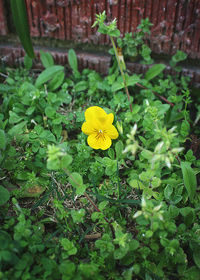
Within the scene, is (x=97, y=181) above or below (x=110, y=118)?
below

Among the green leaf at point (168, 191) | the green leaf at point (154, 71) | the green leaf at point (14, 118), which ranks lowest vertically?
the green leaf at point (168, 191)

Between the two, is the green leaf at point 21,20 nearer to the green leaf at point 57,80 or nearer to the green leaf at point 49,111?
the green leaf at point 57,80

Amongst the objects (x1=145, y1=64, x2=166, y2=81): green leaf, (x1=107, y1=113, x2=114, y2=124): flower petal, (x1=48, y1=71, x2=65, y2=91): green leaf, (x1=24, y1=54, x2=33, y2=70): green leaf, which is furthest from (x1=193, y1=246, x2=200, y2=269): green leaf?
(x1=24, y1=54, x2=33, y2=70): green leaf

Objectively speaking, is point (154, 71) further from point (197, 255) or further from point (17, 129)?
point (197, 255)

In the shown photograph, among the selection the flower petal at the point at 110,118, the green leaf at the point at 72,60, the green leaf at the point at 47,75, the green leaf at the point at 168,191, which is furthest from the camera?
the green leaf at the point at 72,60

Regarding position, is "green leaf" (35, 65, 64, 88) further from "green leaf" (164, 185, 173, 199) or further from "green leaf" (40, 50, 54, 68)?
"green leaf" (164, 185, 173, 199)

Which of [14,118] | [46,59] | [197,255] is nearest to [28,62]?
[46,59]

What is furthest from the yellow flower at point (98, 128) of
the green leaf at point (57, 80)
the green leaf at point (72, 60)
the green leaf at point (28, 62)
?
the green leaf at point (28, 62)
